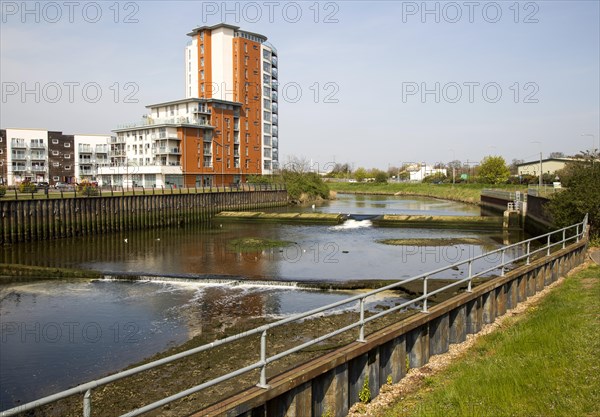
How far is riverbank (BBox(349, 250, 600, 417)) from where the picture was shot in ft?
26.7

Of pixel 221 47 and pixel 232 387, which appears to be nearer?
pixel 232 387

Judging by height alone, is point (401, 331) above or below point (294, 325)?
above

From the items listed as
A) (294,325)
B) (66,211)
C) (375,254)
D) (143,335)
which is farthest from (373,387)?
(66,211)

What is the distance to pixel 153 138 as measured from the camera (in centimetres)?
9094

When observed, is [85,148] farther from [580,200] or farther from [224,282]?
[580,200]

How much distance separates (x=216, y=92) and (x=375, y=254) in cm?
7270

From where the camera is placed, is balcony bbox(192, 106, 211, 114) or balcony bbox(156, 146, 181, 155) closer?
balcony bbox(156, 146, 181, 155)

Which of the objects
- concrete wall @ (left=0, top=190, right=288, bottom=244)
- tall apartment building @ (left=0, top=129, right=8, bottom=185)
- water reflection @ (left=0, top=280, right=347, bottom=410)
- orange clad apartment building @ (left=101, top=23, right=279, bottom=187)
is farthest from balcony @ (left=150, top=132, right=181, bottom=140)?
water reflection @ (left=0, top=280, right=347, bottom=410)

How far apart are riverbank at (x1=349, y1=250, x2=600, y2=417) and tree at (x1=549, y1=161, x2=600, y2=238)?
570 inches

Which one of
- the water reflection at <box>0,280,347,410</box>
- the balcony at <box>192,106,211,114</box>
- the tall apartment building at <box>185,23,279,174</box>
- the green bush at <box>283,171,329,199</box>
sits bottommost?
the water reflection at <box>0,280,347,410</box>

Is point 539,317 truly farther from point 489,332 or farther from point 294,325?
point 294,325

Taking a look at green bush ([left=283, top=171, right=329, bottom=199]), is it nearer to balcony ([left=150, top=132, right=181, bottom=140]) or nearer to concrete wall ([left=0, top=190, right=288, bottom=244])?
balcony ([left=150, top=132, right=181, bottom=140])

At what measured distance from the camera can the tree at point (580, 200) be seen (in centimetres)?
2658

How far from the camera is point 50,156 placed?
11350cm
